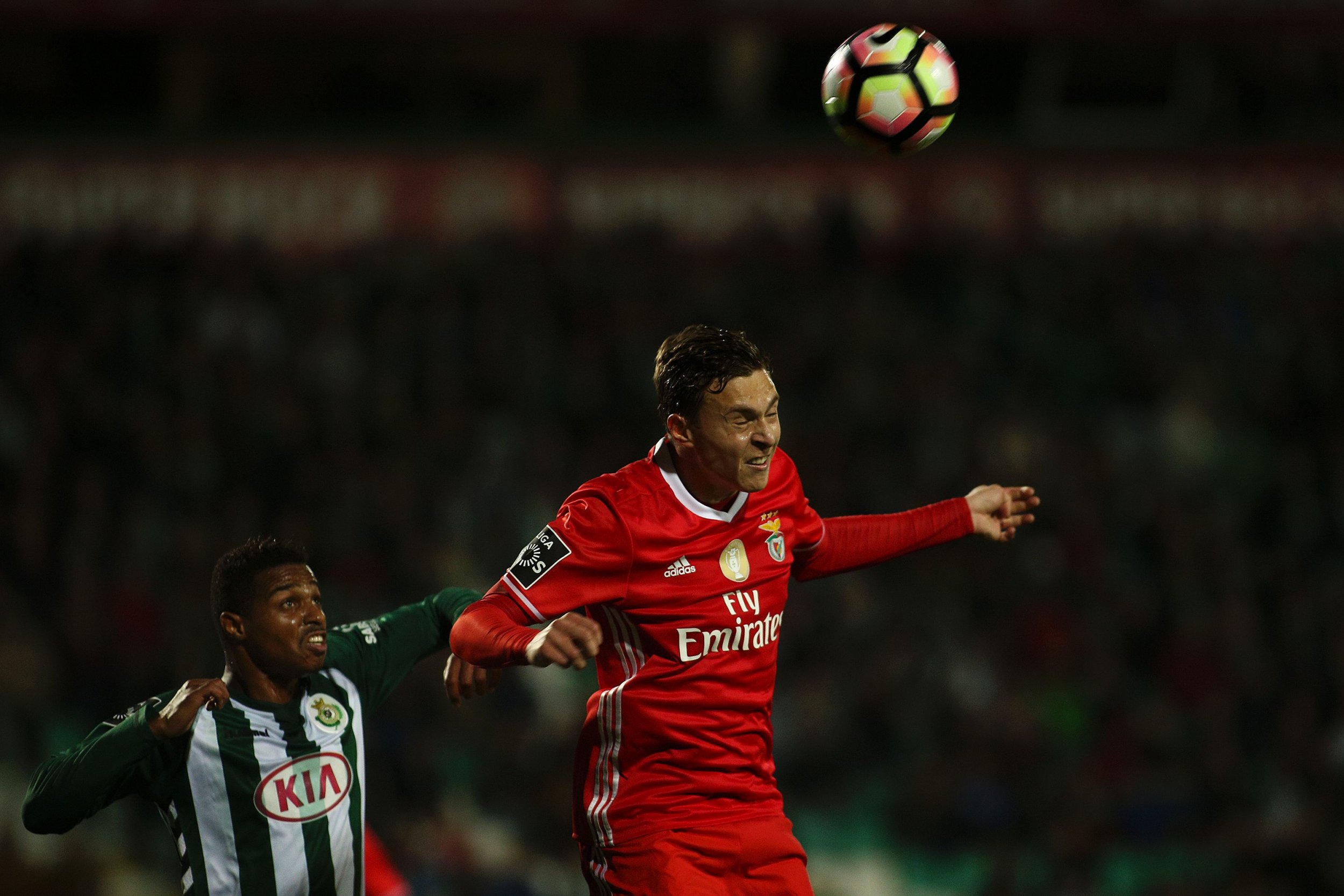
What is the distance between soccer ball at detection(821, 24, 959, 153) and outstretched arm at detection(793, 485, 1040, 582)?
1239 millimetres

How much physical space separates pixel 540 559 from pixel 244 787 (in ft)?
3.17

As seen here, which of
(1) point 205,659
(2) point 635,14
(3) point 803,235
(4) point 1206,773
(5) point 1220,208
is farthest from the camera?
(5) point 1220,208

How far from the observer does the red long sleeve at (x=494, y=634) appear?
3.47 meters

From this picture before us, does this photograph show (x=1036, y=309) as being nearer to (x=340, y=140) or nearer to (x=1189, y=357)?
(x=1189, y=357)

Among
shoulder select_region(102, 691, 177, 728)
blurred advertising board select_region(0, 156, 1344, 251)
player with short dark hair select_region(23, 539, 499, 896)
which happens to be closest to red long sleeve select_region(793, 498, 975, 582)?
player with short dark hair select_region(23, 539, 499, 896)

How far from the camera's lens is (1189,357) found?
11.9m

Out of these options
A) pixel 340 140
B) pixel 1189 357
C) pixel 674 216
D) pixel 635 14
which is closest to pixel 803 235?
pixel 674 216

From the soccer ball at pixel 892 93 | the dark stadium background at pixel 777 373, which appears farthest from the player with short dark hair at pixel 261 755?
the dark stadium background at pixel 777 373

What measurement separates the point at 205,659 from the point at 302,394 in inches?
103

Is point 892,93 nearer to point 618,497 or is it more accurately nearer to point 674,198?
point 618,497

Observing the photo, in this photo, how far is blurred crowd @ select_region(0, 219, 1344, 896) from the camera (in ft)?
28.1

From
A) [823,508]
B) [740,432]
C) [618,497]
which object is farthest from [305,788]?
[823,508]

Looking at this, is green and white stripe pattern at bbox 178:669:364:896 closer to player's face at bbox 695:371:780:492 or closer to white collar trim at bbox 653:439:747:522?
white collar trim at bbox 653:439:747:522

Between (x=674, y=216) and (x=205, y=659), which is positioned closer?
(x=205, y=659)
